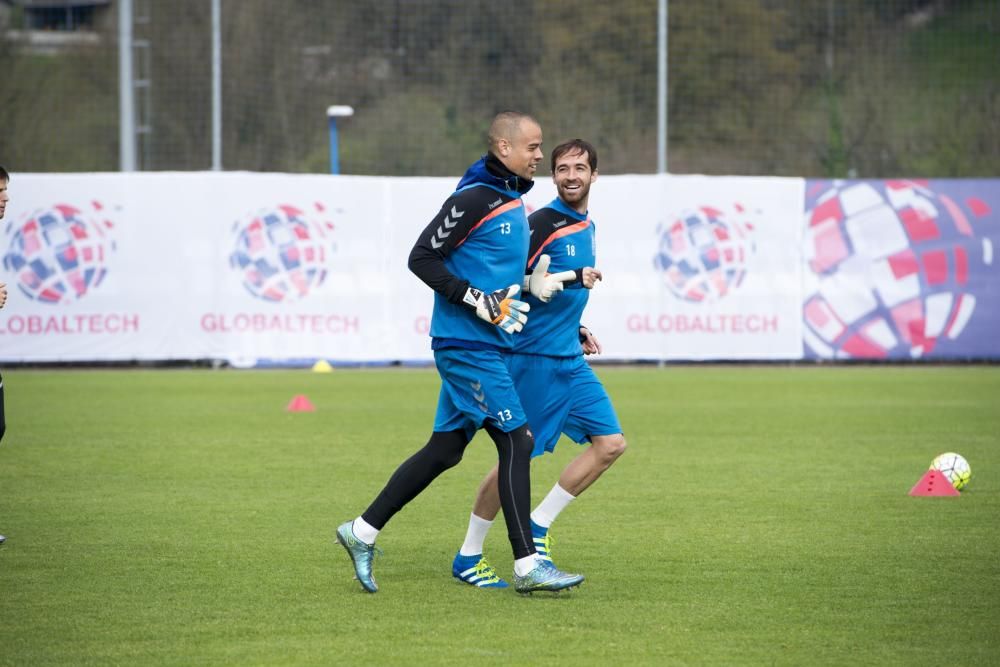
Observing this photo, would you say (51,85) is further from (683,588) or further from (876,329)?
(683,588)

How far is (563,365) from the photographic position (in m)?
7.13

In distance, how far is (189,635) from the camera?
5.71m

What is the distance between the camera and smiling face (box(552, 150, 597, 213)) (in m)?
7.09

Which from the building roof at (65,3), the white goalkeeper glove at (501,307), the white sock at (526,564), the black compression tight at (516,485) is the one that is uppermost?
the building roof at (65,3)

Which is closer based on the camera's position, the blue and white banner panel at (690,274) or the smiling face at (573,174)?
the smiling face at (573,174)

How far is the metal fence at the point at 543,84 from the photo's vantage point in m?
26.2

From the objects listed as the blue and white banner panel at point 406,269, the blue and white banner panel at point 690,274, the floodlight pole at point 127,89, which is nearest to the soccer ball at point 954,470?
the blue and white banner panel at point 406,269

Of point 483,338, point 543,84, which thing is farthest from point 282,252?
point 483,338

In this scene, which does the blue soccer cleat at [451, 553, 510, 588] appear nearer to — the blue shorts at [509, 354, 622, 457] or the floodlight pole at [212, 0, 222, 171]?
the blue shorts at [509, 354, 622, 457]

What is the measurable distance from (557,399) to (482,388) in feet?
2.27

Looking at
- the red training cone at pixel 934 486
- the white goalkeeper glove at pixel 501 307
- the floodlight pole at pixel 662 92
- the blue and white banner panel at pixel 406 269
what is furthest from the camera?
the floodlight pole at pixel 662 92

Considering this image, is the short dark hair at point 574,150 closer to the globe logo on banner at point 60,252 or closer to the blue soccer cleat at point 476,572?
the blue soccer cleat at point 476,572

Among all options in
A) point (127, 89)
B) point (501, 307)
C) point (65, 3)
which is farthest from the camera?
point (65, 3)

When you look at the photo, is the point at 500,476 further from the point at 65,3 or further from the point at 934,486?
the point at 65,3
